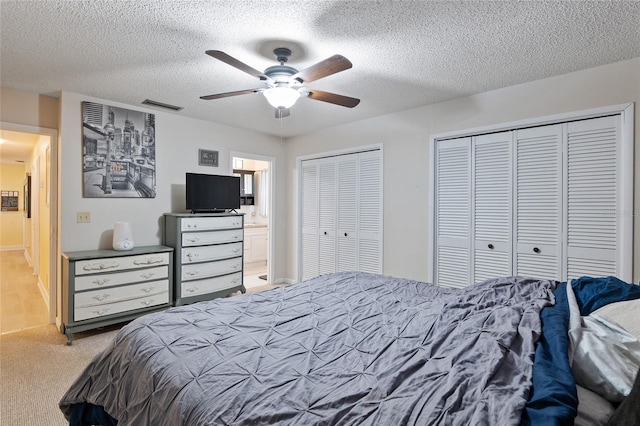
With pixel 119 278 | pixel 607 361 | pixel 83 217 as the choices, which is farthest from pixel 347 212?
pixel 607 361

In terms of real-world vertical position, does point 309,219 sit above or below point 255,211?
below

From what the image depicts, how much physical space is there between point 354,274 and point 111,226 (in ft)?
9.32

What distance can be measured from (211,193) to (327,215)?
65.6 inches

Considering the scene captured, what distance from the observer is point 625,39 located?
84.7 inches

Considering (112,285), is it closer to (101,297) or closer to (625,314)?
(101,297)

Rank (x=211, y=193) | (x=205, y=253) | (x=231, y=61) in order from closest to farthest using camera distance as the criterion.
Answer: (x=231, y=61), (x=205, y=253), (x=211, y=193)

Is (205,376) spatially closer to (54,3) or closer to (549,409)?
(549,409)

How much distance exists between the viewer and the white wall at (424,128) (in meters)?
2.54

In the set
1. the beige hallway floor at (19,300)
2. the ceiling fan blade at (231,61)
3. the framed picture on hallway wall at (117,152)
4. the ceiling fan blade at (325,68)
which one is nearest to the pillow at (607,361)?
the ceiling fan blade at (325,68)

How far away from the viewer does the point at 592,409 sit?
873 millimetres

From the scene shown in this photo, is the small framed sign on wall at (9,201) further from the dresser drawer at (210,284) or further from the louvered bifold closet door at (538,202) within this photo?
the louvered bifold closet door at (538,202)

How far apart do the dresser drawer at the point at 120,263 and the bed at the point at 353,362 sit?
5.52 ft

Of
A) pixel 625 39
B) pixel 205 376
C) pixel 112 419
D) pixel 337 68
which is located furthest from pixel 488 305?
pixel 625 39

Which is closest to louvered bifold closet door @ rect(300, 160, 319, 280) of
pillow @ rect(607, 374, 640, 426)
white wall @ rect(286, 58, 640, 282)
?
white wall @ rect(286, 58, 640, 282)
